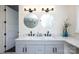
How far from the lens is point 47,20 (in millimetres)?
1703

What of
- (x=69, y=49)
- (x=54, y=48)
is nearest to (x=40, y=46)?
(x=54, y=48)

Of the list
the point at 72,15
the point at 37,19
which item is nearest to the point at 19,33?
the point at 37,19

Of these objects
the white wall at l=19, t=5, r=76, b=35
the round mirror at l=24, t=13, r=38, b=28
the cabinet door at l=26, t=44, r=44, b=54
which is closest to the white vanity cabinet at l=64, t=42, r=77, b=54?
the white wall at l=19, t=5, r=76, b=35

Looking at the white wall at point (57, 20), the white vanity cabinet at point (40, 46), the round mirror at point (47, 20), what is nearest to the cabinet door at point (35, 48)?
the white vanity cabinet at point (40, 46)

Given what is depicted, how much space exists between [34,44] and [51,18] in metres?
0.47

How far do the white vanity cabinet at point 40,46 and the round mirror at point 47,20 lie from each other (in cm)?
26

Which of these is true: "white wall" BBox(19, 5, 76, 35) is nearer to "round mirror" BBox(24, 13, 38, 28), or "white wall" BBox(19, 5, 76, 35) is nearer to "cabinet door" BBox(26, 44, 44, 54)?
"round mirror" BBox(24, 13, 38, 28)

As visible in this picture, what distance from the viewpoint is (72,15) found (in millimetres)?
1591

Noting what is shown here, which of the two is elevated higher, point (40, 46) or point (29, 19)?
point (29, 19)

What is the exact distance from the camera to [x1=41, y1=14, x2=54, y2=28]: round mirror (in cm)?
165

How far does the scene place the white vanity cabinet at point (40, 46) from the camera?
1506mm

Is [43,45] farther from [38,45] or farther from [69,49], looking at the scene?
[69,49]

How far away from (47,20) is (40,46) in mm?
416
